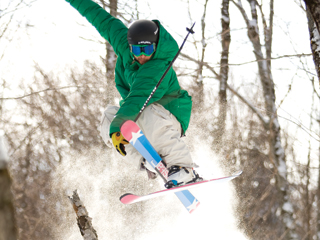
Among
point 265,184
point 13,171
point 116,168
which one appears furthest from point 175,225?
point 265,184

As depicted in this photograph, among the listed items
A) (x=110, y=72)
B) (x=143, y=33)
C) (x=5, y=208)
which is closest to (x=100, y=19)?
(x=143, y=33)

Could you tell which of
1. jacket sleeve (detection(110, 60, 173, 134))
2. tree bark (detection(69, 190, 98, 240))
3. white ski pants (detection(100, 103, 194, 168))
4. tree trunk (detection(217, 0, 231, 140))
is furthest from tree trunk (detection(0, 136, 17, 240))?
tree trunk (detection(217, 0, 231, 140))

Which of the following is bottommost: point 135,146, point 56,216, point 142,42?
point 56,216

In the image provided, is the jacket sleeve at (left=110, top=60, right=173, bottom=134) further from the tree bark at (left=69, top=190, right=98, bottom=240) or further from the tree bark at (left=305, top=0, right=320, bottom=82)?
the tree bark at (left=69, top=190, right=98, bottom=240)

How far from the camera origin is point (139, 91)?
10.8 feet

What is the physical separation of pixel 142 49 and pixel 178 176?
4.74 feet

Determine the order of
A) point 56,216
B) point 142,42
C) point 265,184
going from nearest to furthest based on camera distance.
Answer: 1. point 142,42
2. point 56,216
3. point 265,184

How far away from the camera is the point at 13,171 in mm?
13461

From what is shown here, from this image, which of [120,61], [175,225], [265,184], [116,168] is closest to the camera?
[120,61]

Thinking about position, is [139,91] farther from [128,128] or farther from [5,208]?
[5,208]

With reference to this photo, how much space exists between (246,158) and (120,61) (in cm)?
1187

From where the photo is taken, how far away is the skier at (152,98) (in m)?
3.26

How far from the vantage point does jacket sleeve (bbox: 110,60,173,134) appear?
10.6 ft

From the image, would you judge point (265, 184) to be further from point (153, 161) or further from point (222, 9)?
point (153, 161)
